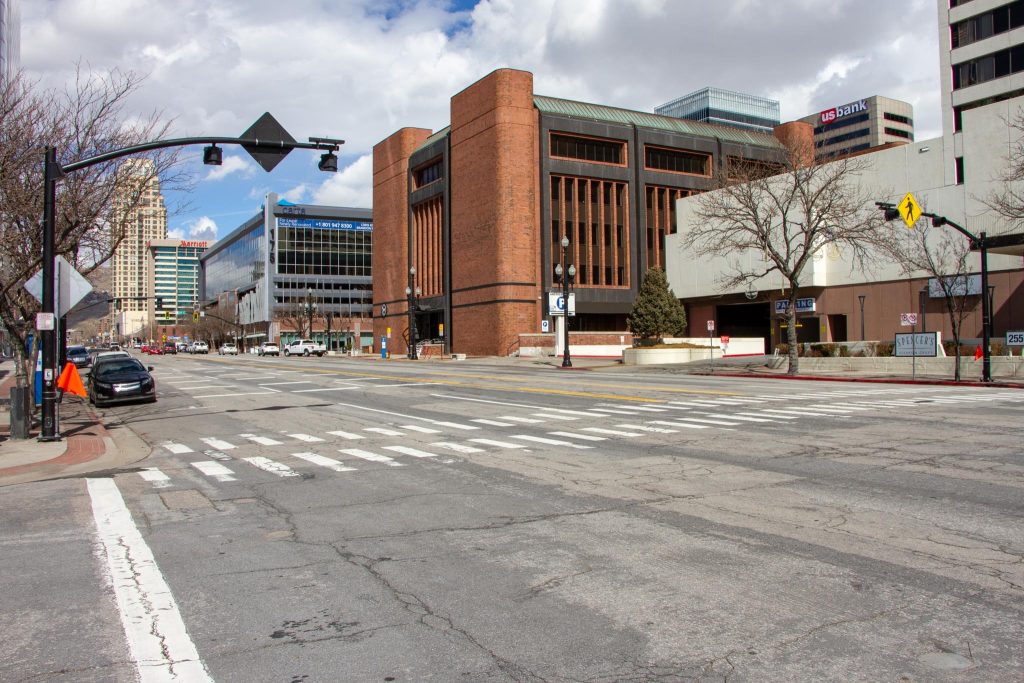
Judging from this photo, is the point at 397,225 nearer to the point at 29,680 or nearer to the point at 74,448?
the point at 74,448

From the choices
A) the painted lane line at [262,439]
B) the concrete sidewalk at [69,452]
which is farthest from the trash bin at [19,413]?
the painted lane line at [262,439]

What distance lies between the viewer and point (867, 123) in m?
125

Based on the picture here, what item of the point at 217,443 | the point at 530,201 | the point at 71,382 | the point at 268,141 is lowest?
the point at 217,443

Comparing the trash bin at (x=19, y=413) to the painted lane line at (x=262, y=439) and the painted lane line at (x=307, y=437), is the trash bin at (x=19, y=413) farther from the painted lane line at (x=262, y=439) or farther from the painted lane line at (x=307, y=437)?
the painted lane line at (x=307, y=437)

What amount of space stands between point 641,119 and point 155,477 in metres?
65.2

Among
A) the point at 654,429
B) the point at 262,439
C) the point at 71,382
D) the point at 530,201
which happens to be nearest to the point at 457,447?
the point at 654,429

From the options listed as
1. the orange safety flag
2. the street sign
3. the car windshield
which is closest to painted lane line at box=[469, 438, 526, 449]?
the street sign

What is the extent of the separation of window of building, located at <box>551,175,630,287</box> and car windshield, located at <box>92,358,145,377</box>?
3997cm

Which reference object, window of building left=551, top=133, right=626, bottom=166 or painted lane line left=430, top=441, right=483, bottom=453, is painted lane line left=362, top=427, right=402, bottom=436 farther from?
window of building left=551, top=133, right=626, bottom=166

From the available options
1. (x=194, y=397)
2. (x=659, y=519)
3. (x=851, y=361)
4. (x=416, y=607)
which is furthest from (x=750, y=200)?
(x=416, y=607)

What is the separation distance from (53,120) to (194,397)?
9926mm

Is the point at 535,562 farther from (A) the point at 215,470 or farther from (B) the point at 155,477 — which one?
Answer: (B) the point at 155,477

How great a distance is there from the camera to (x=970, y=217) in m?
42.1

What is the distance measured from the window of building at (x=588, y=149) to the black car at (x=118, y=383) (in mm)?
44644
